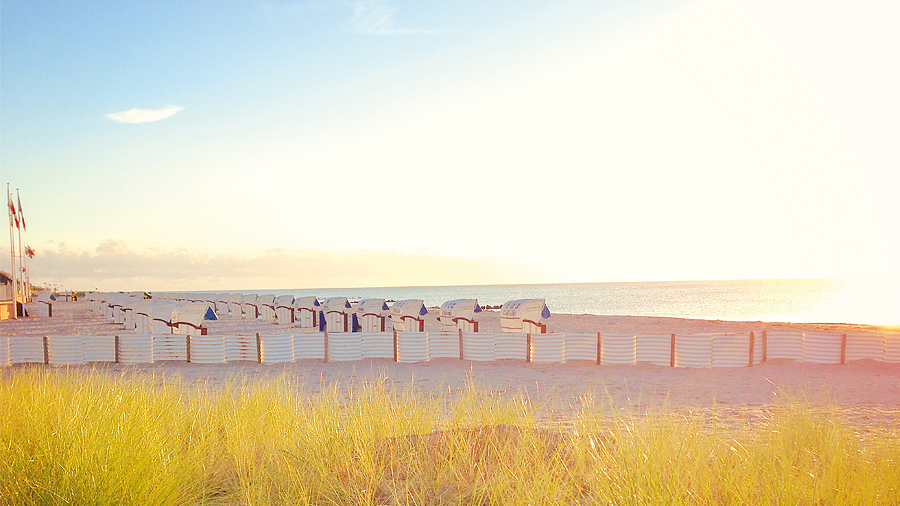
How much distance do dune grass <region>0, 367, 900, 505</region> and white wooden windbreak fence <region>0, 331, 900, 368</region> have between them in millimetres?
7789

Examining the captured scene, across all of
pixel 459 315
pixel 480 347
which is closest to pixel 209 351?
pixel 480 347

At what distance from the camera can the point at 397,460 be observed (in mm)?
4441

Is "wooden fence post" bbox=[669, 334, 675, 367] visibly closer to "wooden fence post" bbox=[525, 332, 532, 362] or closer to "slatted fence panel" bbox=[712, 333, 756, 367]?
"slatted fence panel" bbox=[712, 333, 756, 367]

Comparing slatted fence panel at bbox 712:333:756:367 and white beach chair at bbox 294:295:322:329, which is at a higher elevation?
slatted fence panel at bbox 712:333:756:367

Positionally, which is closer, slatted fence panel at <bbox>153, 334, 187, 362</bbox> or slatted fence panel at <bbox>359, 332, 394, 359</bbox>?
slatted fence panel at <bbox>153, 334, 187, 362</bbox>

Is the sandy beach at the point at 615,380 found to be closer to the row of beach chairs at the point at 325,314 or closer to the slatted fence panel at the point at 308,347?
the slatted fence panel at the point at 308,347

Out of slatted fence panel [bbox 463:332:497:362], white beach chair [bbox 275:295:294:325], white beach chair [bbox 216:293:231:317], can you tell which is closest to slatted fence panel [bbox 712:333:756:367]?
slatted fence panel [bbox 463:332:497:362]

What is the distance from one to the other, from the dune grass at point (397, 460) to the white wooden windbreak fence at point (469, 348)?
7789mm

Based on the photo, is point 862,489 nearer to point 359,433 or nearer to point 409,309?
point 359,433

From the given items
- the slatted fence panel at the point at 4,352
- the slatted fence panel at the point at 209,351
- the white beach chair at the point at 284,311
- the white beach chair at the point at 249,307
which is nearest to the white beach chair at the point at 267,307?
the white beach chair at the point at 249,307

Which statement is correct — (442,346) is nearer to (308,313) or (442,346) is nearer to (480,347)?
(480,347)

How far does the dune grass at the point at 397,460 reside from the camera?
11.7 ft

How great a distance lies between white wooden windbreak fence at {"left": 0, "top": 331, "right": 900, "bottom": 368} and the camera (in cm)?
1278

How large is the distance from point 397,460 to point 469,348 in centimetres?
932
